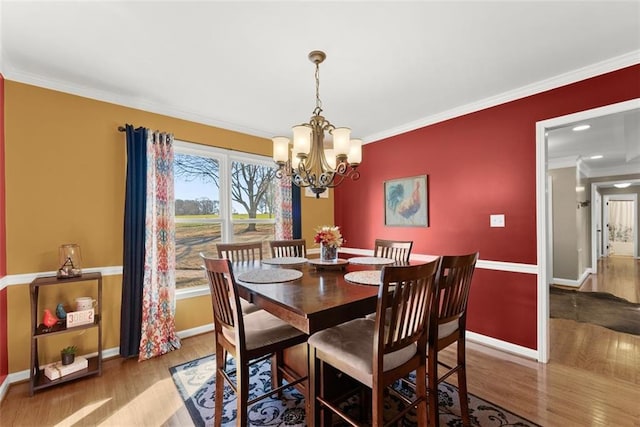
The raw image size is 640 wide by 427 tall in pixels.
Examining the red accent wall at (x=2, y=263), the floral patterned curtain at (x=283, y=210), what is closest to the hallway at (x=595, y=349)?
the floral patterned curtain at (x=283, y=210)

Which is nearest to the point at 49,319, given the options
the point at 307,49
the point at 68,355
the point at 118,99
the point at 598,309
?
the point at 68,355

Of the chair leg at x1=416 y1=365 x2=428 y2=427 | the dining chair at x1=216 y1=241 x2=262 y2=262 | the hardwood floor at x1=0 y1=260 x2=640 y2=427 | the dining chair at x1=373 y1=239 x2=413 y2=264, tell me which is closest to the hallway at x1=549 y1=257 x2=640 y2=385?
the hardwood floor at x1=0 y1=260 x2=640 y2=427

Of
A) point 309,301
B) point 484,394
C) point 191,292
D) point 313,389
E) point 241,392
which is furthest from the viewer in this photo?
point 191,292

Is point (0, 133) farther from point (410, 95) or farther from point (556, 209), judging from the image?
point (556, 209)

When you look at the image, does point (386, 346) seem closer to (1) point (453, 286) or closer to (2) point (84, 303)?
(1) point (453, 286)

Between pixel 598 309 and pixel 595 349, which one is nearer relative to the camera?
pixel 595 349

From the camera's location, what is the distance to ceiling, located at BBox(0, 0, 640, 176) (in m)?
1.64

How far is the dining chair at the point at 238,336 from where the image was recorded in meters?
1.50

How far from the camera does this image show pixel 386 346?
1.31m

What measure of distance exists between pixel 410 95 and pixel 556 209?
4628mm

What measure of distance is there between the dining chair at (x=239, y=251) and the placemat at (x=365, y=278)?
4.04 ft

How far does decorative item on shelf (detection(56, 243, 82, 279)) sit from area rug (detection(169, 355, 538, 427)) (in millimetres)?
1213

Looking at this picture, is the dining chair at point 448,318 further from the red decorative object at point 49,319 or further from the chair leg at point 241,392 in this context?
the red decorative object at point 49,319

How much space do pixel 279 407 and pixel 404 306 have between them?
A: 133 centimetres
